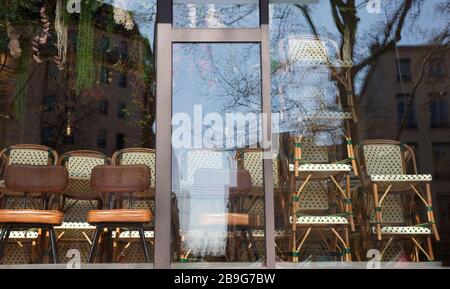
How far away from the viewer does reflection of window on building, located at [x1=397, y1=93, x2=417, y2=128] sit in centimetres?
752

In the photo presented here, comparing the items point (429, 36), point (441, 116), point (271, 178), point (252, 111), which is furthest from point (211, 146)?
point (429, 36)

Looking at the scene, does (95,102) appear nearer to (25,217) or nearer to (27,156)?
(27,156)

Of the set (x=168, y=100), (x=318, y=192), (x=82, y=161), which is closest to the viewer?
(x=168, y=100)

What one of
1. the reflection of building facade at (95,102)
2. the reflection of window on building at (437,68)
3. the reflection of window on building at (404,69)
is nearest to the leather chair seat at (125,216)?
the reflection of building facade at (95,102)

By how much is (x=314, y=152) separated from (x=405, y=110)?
2465 millimetres

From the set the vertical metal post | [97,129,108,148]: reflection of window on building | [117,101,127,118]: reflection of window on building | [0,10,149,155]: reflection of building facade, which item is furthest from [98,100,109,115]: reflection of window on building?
the vertical metal post

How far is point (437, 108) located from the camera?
7137 mm

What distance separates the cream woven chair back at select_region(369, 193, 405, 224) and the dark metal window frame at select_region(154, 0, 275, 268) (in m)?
1.97

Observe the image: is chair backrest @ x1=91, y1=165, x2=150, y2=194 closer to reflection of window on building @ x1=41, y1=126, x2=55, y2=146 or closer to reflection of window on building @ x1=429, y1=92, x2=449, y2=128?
reflection of window on building @ x1=41, y1=126, x2=55, y2=146

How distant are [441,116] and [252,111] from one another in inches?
129

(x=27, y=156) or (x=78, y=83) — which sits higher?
(x=78, y=83)

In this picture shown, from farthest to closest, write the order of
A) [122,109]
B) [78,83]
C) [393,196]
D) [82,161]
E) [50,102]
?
[122,109]
[50,102]
[78,83]
[82,161]
[393,196]

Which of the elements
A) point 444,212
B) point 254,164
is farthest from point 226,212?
point 444,212

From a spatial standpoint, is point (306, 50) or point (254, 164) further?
point (306, 50)
